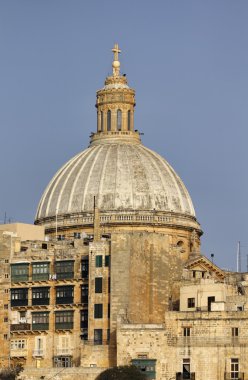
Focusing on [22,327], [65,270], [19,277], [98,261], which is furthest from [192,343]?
[19,277]

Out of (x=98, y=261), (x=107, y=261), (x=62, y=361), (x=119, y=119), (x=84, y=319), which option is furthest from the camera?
(x=119, y=119)

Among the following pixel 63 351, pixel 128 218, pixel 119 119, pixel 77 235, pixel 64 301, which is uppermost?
pixel 119 119

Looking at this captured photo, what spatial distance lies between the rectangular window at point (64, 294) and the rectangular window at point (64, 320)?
2.75 feet

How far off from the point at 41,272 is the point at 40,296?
1.84 metres

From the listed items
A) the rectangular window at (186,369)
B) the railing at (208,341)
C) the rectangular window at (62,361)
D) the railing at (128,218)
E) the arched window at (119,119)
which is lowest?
the rectangular window at (186,369)

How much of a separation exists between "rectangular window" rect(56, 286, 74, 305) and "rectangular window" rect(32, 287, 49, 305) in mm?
887

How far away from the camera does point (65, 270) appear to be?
13238 cm

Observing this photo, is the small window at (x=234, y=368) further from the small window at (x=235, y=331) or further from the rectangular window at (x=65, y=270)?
the rectangular window at (x=65, y=270)

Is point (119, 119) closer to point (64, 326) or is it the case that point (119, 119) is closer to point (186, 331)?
point (64, 326)

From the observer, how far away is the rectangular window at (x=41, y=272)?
13300cm

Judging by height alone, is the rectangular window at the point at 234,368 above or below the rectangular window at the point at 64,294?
below

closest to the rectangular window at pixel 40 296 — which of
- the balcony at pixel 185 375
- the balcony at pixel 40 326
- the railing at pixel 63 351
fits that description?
the balcony at pixel 40 326

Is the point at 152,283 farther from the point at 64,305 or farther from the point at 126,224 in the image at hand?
the point at 126,224

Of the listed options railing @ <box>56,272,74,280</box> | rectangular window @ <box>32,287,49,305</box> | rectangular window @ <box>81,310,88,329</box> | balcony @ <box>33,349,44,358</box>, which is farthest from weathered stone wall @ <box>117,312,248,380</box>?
rectangular window @ <box>32,287,49,305</box>
